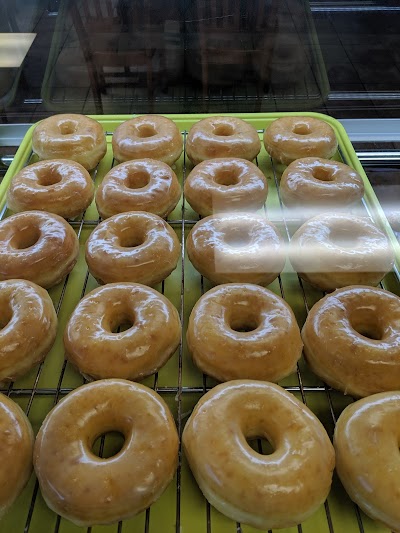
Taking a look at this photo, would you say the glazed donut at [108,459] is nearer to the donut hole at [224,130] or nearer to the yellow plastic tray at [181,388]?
the yellow plastic tray at [181,388]

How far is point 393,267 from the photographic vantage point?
208 cm

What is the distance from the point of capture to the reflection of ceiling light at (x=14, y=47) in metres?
2.77

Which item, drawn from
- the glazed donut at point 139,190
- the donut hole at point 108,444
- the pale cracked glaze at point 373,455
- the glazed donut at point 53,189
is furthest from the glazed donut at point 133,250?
the pale cracked glaze at point 373,455

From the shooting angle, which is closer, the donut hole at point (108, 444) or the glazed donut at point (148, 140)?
the donut hole at point (108, 444)

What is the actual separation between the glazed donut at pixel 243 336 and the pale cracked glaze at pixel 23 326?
0.53 m

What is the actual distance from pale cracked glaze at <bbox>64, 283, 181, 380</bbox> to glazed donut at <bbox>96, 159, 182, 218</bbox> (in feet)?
1.73

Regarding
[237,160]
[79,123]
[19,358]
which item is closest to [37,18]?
[79,123]

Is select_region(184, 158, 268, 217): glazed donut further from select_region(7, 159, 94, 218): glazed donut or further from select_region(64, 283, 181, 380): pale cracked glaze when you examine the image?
select_region(64, 283, 181, 380): pale cracked glaze

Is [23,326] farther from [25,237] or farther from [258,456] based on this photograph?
[258,456]

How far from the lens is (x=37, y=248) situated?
6.55 ft

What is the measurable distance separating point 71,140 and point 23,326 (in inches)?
47.9

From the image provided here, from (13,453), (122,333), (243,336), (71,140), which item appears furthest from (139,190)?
(13,453)

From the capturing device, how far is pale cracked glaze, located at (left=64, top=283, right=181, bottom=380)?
65.1 inches

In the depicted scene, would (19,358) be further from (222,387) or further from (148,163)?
(148,163)
